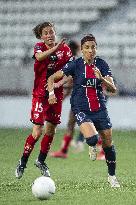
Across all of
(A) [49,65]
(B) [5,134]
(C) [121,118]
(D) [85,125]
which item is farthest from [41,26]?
(C) [121,118]

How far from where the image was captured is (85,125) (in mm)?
9516

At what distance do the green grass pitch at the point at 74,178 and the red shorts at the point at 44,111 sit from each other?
74cm

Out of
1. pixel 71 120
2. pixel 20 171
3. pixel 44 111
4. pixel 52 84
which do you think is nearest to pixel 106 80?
pixel 52 84

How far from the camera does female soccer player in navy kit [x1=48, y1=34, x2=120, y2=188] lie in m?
9.58

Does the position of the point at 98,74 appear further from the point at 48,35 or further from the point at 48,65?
the point at 48,65

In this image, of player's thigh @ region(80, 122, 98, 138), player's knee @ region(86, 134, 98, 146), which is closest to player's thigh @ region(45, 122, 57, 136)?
player's thigh @ region(80, 122, 98, 138)

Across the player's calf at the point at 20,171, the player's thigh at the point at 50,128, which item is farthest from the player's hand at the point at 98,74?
the player's calf at the point at 20,171

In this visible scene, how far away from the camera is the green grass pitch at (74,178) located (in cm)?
841

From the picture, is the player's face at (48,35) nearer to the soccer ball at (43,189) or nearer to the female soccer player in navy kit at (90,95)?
the female soccer player in navy kit at (90,95)

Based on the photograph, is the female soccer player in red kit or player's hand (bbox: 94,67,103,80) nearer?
player's hand (bbox: 94,67,103,80)

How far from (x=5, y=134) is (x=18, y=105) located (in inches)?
85.9

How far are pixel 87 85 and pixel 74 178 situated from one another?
1466 mm

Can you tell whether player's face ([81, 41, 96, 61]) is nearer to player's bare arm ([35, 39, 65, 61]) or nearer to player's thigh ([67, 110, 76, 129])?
player's bare arm ([35, 39, 65, 61])

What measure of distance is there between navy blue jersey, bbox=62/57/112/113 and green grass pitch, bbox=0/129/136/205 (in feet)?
3.03
